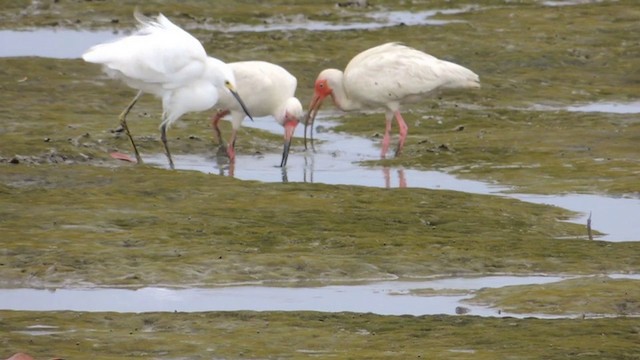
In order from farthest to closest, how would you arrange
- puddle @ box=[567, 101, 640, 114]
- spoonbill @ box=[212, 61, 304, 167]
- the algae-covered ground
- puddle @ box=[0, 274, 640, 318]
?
puddle @ box=[567, 101, 640, 114] → spoonbill @ box=[212, 61, 304, 167] → puddle @ box=[0, 274, 640, 318] → the algae-covered ground

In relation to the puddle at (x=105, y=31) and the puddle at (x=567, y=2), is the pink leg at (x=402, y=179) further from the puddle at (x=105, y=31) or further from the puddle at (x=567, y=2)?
the puddle at (x=567, y=2)

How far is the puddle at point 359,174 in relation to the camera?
17.9 meters

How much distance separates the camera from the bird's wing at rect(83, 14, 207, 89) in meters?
19.9

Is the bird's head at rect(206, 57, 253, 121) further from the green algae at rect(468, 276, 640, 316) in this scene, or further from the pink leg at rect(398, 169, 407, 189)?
the green algae at rect(468, 276, 640, 316)

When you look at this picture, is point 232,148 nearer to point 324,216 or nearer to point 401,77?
point 401,77

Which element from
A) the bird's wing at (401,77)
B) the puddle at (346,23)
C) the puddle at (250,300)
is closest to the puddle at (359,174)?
the bird's wing at (401,77)

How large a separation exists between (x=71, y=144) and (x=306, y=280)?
7655 millimetres

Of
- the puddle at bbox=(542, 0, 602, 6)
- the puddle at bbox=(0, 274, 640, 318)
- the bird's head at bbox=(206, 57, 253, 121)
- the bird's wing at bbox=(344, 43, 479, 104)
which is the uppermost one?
the puddle at bbox=(0, 274, 640, 318)

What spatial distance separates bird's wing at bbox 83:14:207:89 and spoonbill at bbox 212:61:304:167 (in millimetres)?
1663

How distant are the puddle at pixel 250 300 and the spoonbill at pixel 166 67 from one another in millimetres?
6586

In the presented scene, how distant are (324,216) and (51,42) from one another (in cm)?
1740

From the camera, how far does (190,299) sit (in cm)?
1334

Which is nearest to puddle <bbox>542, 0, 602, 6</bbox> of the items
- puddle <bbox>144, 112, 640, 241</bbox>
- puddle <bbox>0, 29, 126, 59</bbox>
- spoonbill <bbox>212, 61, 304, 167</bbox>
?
puddle <bbox>0, 29, 126, 59</bbox>

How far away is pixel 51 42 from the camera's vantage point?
1299 inches
